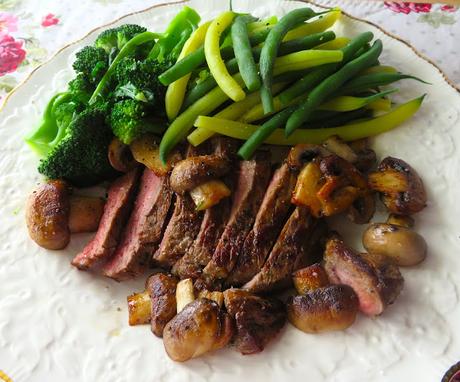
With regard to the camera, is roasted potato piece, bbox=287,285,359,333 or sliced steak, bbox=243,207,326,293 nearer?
roasted potato piece, bbox=287,285,359,333

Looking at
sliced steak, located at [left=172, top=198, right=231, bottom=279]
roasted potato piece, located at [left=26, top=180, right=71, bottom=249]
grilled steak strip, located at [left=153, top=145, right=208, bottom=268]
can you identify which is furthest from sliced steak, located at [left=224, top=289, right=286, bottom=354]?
roasted potato piece, located at [left=26, top=180, right=71, bottom=249]

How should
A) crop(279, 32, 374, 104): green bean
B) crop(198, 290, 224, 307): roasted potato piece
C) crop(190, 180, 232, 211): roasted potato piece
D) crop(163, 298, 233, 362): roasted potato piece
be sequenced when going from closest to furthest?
crop(163, 298, 233, 362): roasted potato piece < crop(198, 290, 224, 307): roasted potato piece < crop(190, 180, 232, 211): roasted potato piece < crop(279, 32, 374, 104): green bean

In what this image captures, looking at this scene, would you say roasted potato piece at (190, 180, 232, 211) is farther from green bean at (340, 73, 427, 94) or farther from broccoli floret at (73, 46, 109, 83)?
broccoli floret at (73, 46, 109, 83)

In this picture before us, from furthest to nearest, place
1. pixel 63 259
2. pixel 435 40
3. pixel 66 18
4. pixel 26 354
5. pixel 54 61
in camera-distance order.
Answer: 1. pixel 66 18
2. pixel 435 40
3. pixel 54 61
4. pixel 63 259
5. pixel 26 354

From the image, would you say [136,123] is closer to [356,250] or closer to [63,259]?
[63,259]

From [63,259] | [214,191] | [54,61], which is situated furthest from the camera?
[54,61]

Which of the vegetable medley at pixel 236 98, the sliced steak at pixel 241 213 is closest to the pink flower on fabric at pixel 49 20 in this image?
the vegetable medley at pixel 236 98

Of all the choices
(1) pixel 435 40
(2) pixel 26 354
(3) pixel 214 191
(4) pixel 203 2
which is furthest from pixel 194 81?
(1) pixel 435 40
